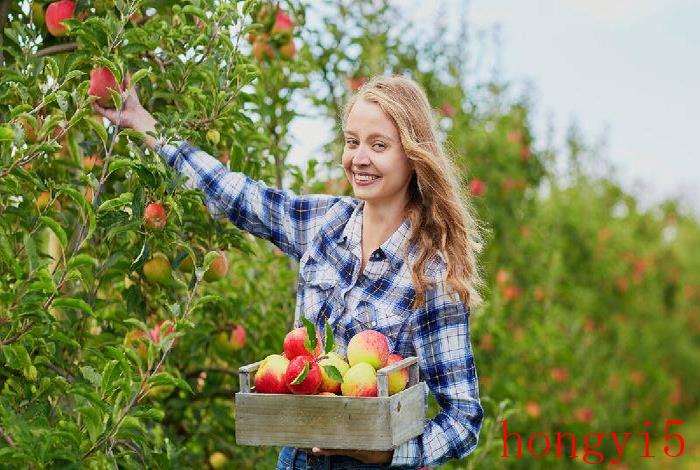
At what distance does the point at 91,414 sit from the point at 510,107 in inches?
213

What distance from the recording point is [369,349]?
218cm

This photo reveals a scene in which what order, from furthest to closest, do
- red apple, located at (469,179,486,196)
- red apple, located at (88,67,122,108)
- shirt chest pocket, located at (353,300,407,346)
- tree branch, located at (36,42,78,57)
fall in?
red apple, located at (469,179,486,196) < tree branch, located at (36,42,78,57) < red apple, located at (88,67,122,108) < shirt chest pocket, located at (353,300,407,346)

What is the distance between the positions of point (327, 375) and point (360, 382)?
0.06m

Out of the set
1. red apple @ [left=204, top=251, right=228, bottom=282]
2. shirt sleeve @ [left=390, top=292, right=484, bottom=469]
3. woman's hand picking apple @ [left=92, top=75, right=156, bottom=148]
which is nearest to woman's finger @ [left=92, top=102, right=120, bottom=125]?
woman's hand picking apple @ [left=92, top=75, right=156, bottom=148]

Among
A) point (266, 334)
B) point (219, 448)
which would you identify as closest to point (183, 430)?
point (219, 448)

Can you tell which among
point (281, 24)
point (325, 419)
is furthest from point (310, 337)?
point (281, 24)

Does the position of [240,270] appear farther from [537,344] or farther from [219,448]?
[537,344]

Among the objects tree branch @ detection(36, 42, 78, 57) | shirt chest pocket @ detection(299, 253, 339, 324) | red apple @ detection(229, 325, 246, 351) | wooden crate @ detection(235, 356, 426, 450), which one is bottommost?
wooden crate @ detection(235, 356, 426, 450)

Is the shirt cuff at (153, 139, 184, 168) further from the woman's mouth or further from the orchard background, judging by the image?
the woman's mouth

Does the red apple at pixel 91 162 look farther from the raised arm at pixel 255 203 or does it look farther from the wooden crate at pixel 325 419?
the wooden crate at pixel 325 419

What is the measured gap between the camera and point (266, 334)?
11.4 ft

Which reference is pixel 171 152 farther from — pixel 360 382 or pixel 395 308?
pixel 360 382

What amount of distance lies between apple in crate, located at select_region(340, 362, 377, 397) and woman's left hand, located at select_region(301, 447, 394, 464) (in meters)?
0.15

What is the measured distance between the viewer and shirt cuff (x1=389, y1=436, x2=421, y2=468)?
227cm
